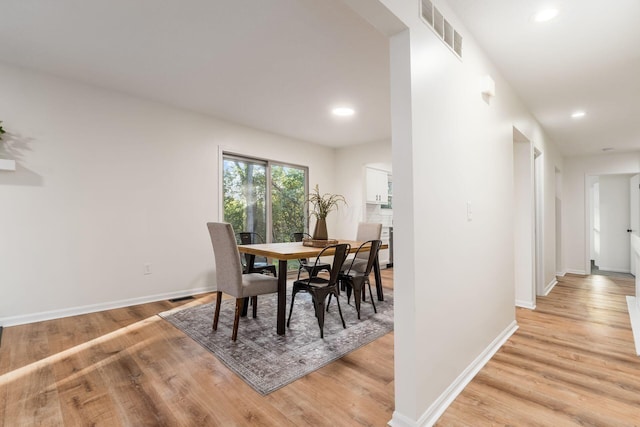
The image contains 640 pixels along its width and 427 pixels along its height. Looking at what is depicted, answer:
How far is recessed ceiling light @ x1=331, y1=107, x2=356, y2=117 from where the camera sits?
3906 mm

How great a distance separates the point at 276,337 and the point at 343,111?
2867 millimetres

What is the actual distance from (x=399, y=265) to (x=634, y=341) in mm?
2628

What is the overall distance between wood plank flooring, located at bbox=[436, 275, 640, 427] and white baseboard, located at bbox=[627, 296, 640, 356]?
0.05 meters

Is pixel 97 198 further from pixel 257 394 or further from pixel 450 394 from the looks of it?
pixel 450 394

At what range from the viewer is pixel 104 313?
125 inches

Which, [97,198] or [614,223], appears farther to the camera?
[614,223]

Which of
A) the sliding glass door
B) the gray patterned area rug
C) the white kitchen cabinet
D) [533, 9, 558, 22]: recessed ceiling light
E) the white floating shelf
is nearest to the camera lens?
[533, 9, 558, 22]: recessed ceiling light

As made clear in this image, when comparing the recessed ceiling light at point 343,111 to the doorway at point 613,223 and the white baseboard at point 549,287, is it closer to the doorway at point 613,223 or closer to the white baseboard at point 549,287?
the white baseboard at point 549,287

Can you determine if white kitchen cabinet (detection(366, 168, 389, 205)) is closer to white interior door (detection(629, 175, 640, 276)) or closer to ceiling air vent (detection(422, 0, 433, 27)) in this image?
ceiling air vent (detection(422, 0, 433, 27))

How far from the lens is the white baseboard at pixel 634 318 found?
2570mm

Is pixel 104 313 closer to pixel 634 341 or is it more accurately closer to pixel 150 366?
pixel 150 366

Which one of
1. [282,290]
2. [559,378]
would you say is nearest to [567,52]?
[559,378]

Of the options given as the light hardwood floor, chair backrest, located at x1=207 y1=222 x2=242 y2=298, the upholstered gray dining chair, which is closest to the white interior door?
the light hardwood floor

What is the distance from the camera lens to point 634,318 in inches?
122
